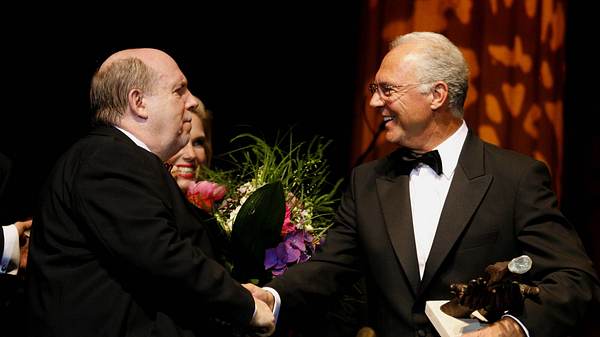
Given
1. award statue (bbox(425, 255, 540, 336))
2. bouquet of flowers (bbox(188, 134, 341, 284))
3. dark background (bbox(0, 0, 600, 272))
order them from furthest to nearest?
1. dark background (bbox(0, 0, 600, 272))
2. bouquet of flowers (bbox(188, 134, 341, 284))
3. award statue (bbox(425, 255, 540, 336))

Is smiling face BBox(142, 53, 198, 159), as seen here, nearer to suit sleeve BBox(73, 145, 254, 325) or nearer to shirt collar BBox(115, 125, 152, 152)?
shirt collar BBox(115, 125, 152, 152)

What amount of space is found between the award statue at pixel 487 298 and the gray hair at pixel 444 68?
0.82 metres

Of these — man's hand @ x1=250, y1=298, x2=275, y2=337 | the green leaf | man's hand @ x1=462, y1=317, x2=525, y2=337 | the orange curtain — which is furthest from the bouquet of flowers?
the orange curtain

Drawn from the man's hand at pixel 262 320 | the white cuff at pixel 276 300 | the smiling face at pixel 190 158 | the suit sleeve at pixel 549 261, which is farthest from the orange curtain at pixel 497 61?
the man's hand at pixel 262 320

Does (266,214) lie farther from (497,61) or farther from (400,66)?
(497,61)

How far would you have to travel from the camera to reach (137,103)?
2527 mm

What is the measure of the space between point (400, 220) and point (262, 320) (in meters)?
0.65

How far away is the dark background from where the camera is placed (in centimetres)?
427

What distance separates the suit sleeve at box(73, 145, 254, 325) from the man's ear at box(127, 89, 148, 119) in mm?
230

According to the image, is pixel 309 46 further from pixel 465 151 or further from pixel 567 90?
pixel 465 151

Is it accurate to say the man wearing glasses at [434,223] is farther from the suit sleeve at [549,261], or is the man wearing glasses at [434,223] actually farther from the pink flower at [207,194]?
the pink flower at [207,194]

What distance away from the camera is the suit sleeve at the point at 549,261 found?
246cm

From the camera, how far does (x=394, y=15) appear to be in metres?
3.94

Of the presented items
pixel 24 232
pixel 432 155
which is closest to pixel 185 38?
pixel 24 232
